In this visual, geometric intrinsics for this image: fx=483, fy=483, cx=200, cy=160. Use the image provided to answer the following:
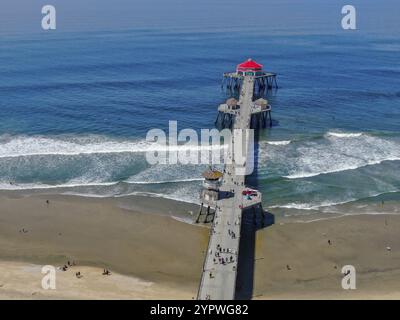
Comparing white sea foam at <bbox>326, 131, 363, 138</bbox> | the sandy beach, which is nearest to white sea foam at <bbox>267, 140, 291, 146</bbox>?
white sea foam at <bbox>326, 131, 363, 138</bbox>

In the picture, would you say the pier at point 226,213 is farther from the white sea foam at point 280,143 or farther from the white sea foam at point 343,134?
the white sea foam at point 343,134

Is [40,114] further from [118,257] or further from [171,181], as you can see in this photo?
[118,257]

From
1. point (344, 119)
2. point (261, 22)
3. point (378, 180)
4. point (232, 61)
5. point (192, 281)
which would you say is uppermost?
point (261, 22)

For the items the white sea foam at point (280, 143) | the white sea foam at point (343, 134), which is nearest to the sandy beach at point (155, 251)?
the white sea foam at point (280, 143)

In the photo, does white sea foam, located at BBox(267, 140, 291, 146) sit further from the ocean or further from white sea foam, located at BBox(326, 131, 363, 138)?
white sea foam, located at BBox(326, 131, 363, 138)

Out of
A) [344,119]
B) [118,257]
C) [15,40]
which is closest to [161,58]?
[15,40]
